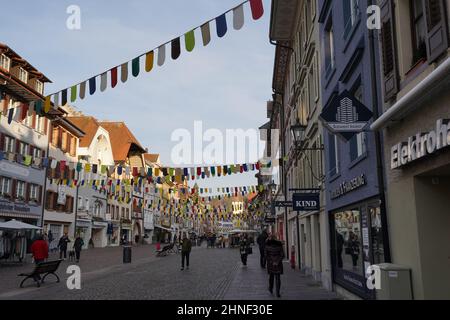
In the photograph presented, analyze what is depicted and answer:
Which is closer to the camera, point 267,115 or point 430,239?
point 430,239

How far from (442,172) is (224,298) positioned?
7.38 m

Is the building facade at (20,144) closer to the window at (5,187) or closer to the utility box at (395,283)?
the window at (5,187)

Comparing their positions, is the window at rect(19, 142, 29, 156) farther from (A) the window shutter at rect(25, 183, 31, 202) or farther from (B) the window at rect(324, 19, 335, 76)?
(B) the window at rect(324, 19, 335, 76)

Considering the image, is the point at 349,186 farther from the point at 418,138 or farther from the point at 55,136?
the point at 55,136

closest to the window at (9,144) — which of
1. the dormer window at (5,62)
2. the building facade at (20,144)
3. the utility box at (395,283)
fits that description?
the building facade at (20,144)

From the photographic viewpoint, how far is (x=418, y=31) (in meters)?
7.57

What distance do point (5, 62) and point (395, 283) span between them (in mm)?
30910

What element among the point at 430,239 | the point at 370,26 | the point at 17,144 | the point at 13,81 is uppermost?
the point at 13,81

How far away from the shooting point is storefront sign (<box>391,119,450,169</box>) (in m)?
6.02

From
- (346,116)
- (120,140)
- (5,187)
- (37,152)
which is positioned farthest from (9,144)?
(120,140)

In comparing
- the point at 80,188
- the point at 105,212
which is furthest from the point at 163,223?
the point at 80,188

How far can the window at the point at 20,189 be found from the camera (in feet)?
110
